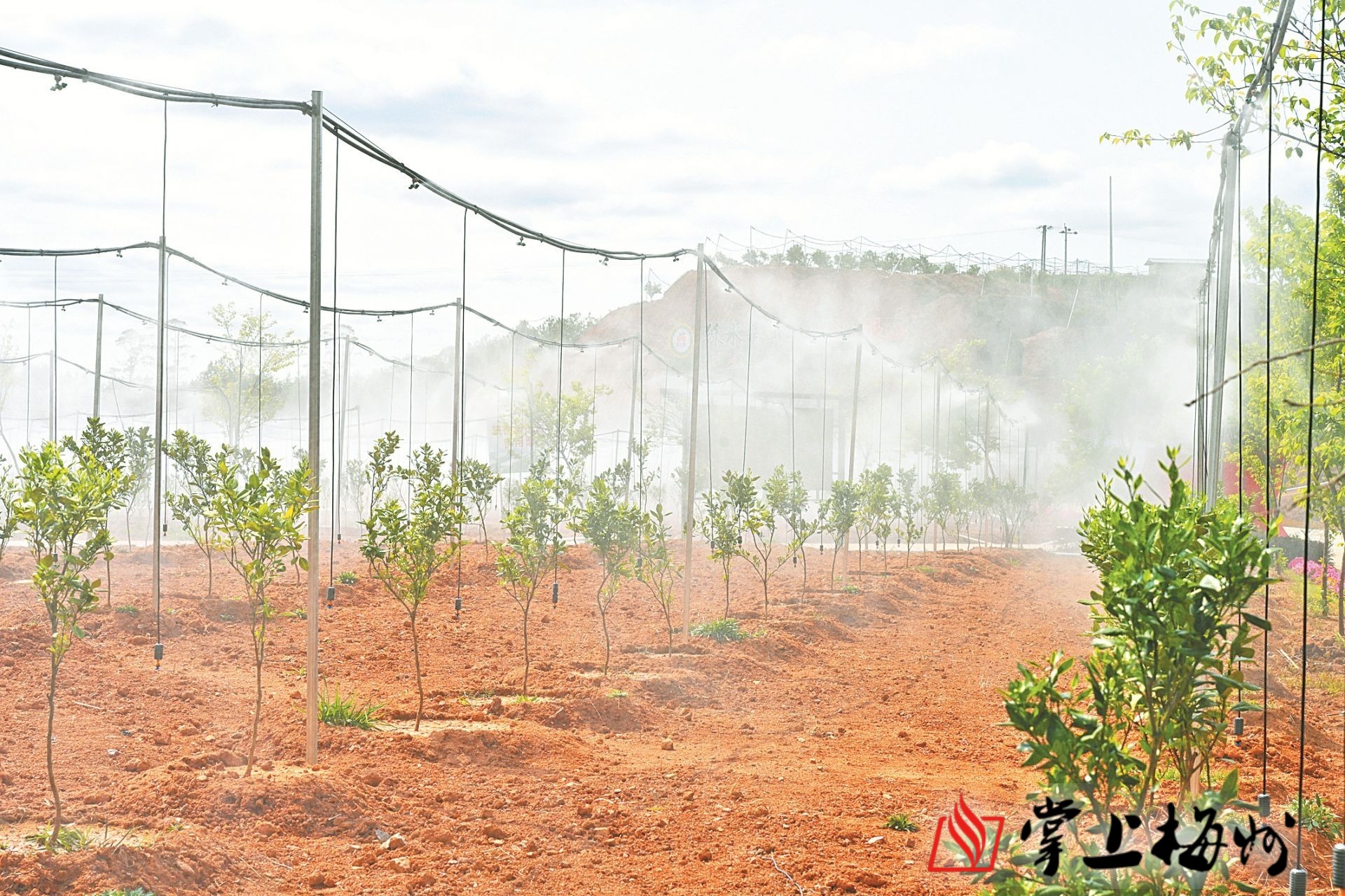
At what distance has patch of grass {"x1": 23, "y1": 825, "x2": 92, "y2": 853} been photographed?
5.22m

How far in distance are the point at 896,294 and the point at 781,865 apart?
80.3 metres

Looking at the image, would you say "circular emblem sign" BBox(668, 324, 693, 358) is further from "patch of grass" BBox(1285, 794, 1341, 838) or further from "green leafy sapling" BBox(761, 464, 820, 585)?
"patch of grass" BBox(1285, 794, 1341, 838)

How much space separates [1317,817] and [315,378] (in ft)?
21.6

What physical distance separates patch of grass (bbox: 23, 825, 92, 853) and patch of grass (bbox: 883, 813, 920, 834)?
416cm

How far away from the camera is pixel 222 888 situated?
204 inches

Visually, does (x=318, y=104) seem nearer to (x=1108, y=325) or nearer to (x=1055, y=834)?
(x=1055, y=834)

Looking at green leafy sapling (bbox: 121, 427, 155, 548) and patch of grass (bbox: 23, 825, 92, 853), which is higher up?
green leafy sapling (bbox: 121, 427, 155, 548)

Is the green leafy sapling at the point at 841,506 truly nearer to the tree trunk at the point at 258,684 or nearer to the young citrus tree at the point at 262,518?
the tree trunk at the point at 258,684

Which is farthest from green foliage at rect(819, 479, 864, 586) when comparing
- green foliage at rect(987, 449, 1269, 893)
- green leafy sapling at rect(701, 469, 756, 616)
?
green foliage at rect(987, 449, 1269, 893)

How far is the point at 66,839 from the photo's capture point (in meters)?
5.27

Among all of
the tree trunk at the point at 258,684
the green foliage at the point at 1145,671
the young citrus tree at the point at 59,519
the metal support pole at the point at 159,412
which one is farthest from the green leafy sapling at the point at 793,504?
the green foliage at the point at 1145,671

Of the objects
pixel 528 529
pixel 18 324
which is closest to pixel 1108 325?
pixel 18 324

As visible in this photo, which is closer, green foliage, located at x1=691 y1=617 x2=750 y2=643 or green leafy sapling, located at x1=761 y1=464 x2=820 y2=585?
green foliage, located at x1=691 y1=617 x2=750 y2=643

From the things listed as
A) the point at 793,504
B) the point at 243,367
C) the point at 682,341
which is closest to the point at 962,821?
the point at 793,504
